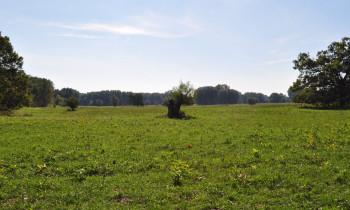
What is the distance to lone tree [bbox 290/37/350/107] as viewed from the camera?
61.8 meters

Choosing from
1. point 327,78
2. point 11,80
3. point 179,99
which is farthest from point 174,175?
point 327,78

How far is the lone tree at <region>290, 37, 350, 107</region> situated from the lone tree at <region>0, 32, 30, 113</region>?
74720 millimetres

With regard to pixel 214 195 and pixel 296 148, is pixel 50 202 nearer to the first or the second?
pixel 214 195

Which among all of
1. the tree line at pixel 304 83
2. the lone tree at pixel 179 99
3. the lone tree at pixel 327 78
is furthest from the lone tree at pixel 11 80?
the lone tree at pixel 327 78

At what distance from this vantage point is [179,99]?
46.2 metres

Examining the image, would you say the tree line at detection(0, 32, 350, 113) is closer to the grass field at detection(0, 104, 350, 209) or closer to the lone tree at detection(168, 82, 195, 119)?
the lone tree at detection(168, 82, 195, 119)

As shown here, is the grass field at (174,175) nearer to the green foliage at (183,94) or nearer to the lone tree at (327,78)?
the green foliage at (183,94)

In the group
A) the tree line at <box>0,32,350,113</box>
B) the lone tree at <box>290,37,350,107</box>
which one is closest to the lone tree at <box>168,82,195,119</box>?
the tree line at <box>0,32,350,113</box>

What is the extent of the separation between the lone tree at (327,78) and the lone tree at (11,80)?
Answer: 245 feet

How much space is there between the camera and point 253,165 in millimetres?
12117

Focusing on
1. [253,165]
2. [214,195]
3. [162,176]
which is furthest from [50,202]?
[253,165]

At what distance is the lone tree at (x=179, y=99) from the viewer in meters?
44.3

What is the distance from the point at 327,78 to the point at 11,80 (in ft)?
269

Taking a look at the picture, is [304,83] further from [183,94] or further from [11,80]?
[11,80]
